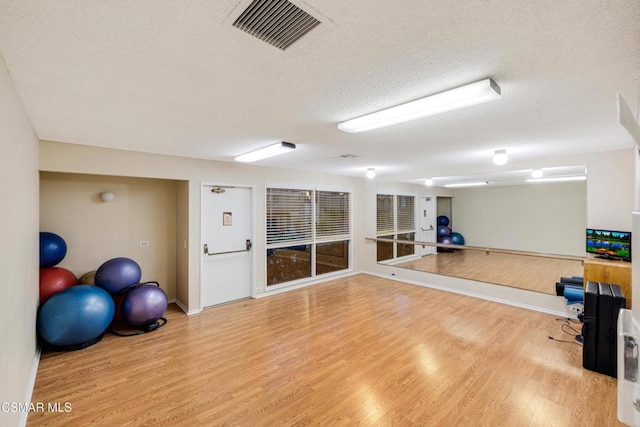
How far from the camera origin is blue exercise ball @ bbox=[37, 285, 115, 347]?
2.99 meters

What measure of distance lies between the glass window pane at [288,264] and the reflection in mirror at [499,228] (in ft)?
7.04

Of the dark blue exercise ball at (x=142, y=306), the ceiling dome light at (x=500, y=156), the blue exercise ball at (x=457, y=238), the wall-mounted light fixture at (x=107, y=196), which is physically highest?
the ceiling dome light at (x=500, y=156)

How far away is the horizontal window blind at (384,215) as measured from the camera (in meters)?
7.50

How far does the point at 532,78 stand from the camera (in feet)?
5.53

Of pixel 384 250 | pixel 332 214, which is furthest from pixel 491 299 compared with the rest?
pixel 332 214

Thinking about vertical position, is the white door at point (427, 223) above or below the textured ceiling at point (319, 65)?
below

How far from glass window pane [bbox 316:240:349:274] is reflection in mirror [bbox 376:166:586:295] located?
0.97 metres

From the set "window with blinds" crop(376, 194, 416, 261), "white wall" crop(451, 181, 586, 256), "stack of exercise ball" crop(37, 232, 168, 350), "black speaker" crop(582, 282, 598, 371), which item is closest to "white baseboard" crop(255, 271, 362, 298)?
"window with blinds" crop(376, 194, 416, 261)

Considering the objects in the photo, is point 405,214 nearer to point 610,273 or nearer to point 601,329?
point 610,273

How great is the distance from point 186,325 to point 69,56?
3.54 meters

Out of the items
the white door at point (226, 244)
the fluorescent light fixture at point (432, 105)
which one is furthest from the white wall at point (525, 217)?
the fluorescent light fixture at point (432, 105)

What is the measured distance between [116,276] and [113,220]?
998 millimetres

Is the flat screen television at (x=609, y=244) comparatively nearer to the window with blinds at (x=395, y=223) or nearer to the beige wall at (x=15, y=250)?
the window with blinds at (x=395, y=223)

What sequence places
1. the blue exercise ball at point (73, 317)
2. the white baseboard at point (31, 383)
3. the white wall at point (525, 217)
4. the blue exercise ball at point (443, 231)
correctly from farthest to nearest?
the blue exercise ball at point (443, 231), the white wall at point (525, 217), the blue exercise ball at point (73, 317), the white baseboard at point (31, 383)
